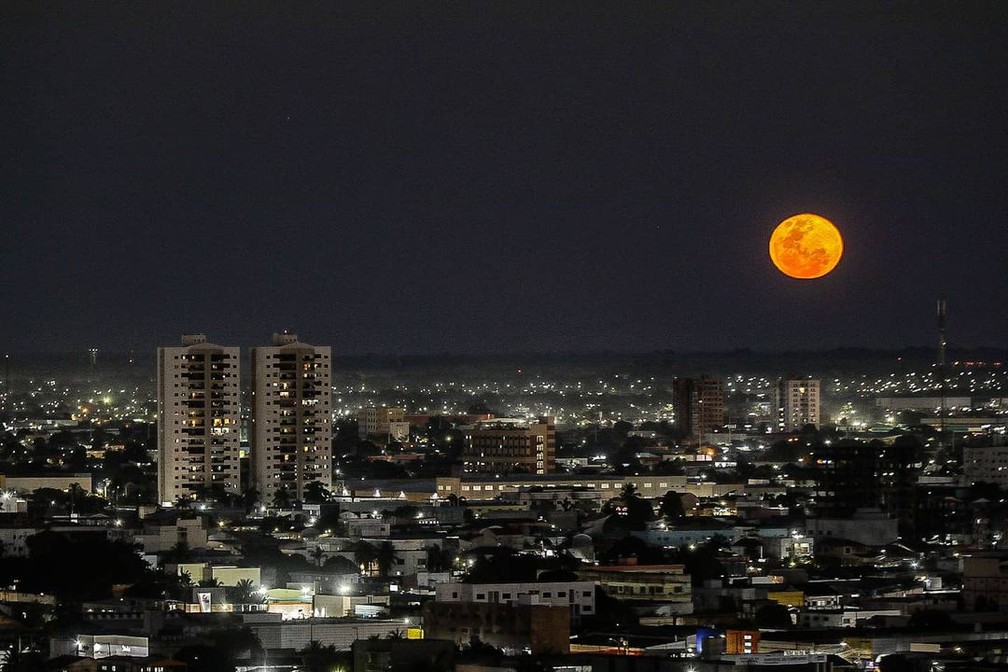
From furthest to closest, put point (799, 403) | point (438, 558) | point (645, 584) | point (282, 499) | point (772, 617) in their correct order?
point (799, 403) → point (282, 499) → point (438, 558) → point (645, 584) → point (772, 617)

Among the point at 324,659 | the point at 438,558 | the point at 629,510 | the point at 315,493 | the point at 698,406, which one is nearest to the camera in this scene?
the point at 324,659

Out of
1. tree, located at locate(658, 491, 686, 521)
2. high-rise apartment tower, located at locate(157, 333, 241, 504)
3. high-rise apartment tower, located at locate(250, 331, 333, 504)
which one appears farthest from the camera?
high-rise apartment tower, located at locate(250, 331, 333, 504)

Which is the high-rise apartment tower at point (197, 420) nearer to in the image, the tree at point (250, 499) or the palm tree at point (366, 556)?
the tree at point (250, 499)

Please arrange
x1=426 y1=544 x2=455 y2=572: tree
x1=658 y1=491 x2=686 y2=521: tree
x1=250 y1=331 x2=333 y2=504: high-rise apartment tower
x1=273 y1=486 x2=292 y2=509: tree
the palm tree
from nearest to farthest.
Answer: x1=426 y1=544 x2=455 y2=572: tree
the palm tree
x1=658 y1=491 x2=686 y2=521: tree
x1=273 y1=486 x2=292 y2=509: tree
x1=250 y1=331 x2=333 y2=504: high-rise apartment tower

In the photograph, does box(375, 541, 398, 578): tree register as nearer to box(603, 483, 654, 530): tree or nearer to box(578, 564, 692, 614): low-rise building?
box(578, 564, 692, 614): low-rise building

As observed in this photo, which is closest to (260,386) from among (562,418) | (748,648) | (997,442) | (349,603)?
(997,442)

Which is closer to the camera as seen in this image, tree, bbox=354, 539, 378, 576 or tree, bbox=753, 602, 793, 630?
tree, bbox=753, 602, 793, 630

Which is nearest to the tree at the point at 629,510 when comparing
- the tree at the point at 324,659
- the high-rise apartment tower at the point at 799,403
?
the tree at the point at 324,659

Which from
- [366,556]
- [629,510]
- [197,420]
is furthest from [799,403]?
[366,556]

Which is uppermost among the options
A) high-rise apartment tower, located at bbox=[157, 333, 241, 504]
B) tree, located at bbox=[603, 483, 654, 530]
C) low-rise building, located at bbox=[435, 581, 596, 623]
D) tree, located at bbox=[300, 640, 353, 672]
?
high-rise apartment tower, located at bbox=[157, 333, 241, 504]

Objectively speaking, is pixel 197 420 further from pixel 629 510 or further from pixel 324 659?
pixel 324 659

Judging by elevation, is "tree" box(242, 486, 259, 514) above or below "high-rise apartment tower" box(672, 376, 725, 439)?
below

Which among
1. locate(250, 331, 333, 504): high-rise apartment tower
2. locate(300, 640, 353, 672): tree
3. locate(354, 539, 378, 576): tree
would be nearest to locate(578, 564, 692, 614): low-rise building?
locate(354, 539, 378, 576): tree

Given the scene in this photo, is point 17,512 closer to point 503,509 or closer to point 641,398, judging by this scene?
point 503,509
